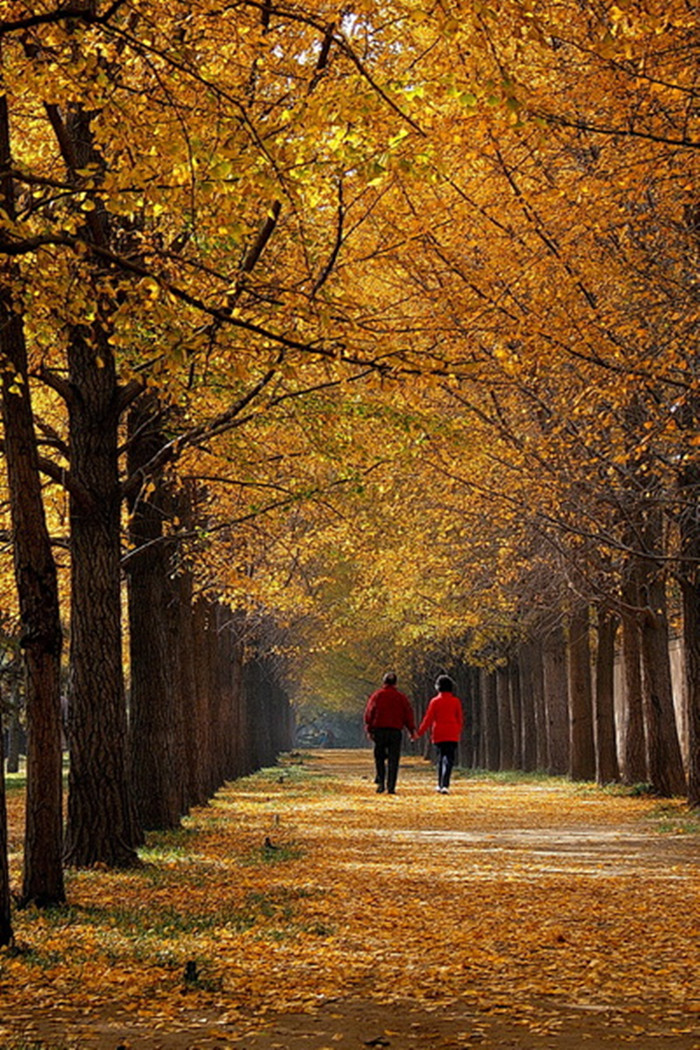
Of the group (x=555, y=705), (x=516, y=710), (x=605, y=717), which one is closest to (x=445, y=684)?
(x=605, y=717)

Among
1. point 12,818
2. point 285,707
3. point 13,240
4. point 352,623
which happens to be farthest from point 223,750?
point 285,707

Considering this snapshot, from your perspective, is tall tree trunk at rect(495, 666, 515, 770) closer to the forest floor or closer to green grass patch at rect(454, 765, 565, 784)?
green grass patch at rect(454, 765, 565, 784)

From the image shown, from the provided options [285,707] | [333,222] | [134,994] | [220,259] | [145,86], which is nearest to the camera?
[134,994]

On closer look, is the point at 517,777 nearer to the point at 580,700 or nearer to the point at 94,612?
the point at 580,700

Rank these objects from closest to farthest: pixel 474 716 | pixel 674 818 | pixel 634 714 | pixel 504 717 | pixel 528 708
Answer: pixel 674 818, pixel 634 714, pixel 528 708, pixel 504 717, pixel 474 716

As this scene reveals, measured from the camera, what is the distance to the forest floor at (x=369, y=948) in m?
6.10

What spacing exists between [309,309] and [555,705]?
80.7ft

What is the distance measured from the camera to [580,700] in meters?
28.0

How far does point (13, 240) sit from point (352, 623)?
33.3 metres

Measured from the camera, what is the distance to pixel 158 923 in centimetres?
Answer: 923

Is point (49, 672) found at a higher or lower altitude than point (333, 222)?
lower

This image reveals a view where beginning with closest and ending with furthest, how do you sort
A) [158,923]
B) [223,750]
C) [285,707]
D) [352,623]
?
[158,923] < [223,750] < [352,623] < [285,707]

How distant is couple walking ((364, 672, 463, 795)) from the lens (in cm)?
2377

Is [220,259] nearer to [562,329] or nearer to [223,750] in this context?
[562,329]
